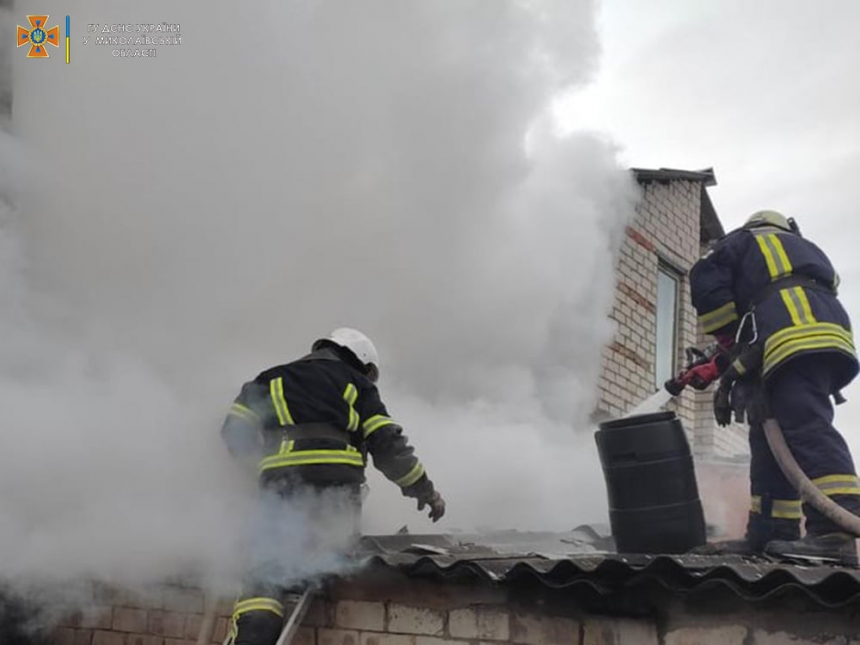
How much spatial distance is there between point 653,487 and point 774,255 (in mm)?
1221

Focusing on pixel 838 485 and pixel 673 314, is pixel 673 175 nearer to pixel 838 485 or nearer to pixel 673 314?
pixel 673 314

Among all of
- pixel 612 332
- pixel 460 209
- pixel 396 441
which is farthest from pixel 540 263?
pixel 396 441

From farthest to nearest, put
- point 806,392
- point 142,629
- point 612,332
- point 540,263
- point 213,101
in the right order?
1. point 612,332
2. point 540,263
3. point 213,101
4. point 142,629
5. point 806,392

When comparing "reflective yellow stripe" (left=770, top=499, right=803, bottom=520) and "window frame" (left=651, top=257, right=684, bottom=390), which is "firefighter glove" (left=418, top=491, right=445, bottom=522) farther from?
"window frame" (left=651, top=257, right=684, bottom=390)

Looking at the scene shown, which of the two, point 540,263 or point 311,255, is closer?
point 311,255

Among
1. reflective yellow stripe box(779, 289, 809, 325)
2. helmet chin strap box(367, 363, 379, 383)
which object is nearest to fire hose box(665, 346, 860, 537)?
reflective yellow stripe box(779, 289, 809, 325)

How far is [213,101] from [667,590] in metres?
3.94

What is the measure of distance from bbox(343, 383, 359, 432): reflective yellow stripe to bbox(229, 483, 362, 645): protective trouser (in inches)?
10.4

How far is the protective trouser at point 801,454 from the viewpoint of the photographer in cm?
354

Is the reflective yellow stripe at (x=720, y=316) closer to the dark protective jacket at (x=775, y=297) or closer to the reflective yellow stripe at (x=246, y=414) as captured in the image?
the dark protective jacket at (x=775, y=297)

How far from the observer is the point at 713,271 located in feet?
13.5

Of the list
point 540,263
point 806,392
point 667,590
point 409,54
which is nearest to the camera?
point 667,590

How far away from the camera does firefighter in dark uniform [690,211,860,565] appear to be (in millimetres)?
3570

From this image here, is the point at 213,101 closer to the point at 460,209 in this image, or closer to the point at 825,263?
the point at 460,209
